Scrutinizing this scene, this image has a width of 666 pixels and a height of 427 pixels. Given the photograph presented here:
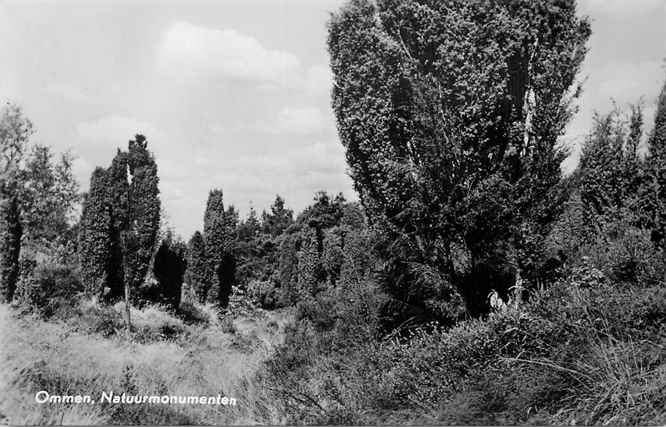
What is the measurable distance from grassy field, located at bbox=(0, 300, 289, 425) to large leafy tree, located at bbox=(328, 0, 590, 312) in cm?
316

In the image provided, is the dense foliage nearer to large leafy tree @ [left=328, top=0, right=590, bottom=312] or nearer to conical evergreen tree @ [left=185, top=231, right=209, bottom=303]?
conical evergreen tree @ [left=185, top=231, right=209, bottom=303]

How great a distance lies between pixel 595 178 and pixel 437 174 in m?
6.73

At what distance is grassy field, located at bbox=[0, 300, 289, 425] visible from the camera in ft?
16.5

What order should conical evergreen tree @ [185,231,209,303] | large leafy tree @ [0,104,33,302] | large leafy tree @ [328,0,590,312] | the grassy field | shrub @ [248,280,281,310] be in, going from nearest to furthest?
the grassy field
large leafy tree @ [328,0,590,312]
large leafy tree @ [0,104,33,302]
conical evergreen tree @ [185,231,209,303]
shrub @ [248,280,281,310]

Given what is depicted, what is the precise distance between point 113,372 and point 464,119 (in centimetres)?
580

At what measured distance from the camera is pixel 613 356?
460 cm

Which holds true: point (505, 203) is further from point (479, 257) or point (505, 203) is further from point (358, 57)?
point (358, 57)

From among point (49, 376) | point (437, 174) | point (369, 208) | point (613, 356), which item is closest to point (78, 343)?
point (49, 376)

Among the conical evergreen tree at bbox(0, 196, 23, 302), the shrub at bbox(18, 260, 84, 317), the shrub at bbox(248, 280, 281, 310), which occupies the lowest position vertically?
the shrub at bbox(248, 280, 281, 310)

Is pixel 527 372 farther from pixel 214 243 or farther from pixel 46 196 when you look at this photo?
pixel 214 243

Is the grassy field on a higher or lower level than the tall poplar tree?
lower

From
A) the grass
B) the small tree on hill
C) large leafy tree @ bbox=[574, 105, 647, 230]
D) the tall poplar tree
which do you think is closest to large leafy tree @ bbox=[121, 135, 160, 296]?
the small tree on hill

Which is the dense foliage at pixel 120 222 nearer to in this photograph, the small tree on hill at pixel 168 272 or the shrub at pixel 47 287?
the shrub at pixel 47 287

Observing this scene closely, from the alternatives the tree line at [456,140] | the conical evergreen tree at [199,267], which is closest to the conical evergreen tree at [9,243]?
the tree line at [456,140]
